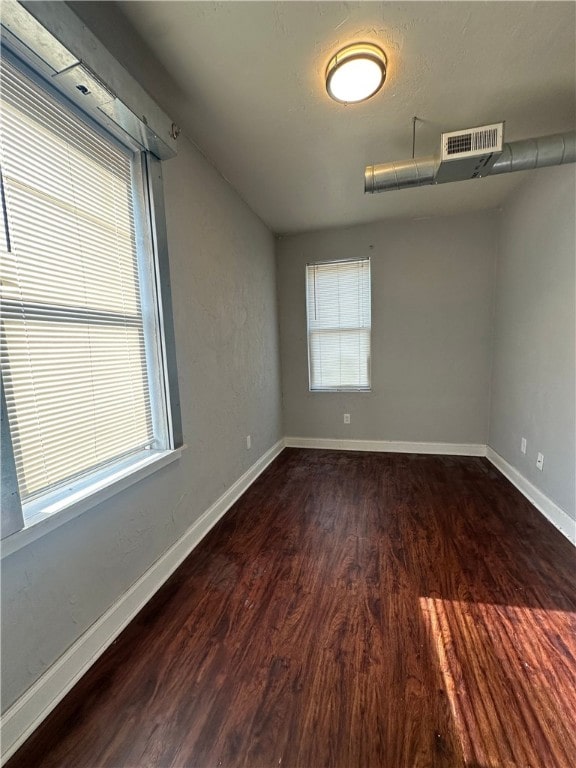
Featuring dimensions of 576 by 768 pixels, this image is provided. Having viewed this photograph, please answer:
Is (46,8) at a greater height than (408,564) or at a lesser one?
greater

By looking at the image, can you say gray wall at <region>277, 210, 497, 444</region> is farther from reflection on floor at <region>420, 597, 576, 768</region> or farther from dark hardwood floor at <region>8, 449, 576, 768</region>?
reflection on floor at <region>420, 597, 576, 768</region>

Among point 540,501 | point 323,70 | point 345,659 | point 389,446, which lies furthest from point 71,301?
point 389,446

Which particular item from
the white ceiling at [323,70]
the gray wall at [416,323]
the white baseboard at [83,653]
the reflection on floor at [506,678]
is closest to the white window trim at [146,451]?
the white ceiling at [323,70]

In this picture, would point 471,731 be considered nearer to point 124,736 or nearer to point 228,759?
point 228,759

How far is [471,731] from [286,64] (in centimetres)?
284

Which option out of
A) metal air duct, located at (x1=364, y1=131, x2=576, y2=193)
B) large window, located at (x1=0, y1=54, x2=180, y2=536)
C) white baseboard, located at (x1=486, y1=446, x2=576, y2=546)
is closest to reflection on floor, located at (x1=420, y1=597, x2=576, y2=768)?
white baseboard, located at (x1=486, y1=446, x2=576, y2=546)

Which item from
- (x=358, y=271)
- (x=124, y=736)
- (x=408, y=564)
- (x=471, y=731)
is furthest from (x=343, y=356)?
(x=124, y=736)

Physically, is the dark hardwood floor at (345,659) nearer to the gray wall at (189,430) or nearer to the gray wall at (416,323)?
the gray wall at (189,430)

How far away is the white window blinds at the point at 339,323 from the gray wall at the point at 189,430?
0.54m

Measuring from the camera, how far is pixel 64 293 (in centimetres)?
129

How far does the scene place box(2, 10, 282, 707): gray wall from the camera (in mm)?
1098

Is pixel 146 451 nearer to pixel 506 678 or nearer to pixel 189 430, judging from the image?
pixel 189 430

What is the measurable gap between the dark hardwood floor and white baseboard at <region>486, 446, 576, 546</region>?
0.21ft

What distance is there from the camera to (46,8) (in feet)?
3.31
